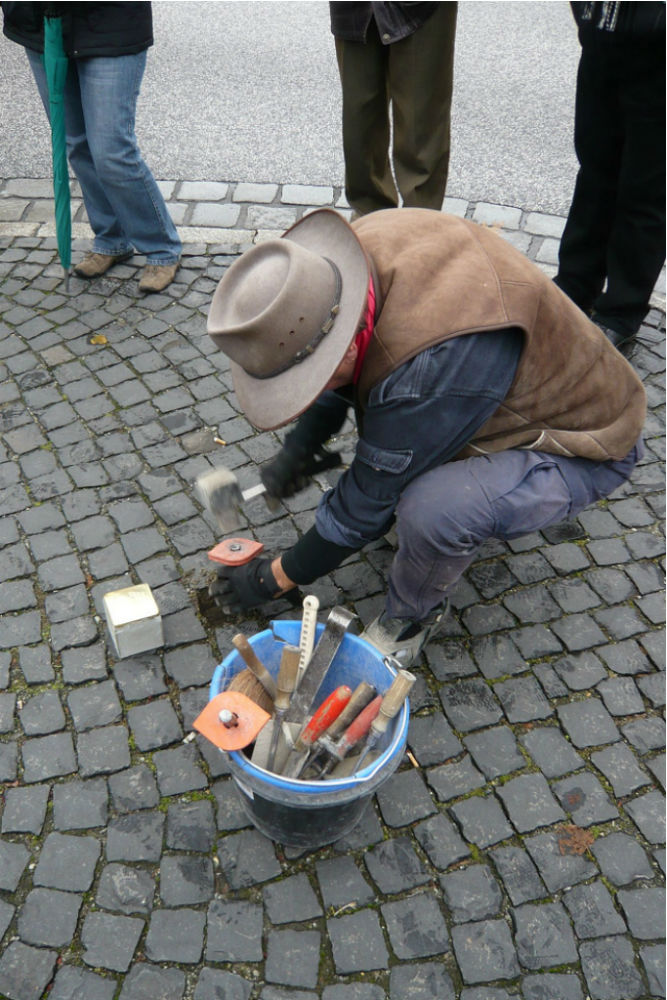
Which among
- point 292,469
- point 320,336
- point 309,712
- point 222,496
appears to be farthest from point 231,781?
point 320,336

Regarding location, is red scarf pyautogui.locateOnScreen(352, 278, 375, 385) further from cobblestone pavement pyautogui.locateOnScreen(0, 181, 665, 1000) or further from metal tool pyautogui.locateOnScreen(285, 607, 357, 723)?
cobblestone pavement pyautogui.locateOnScreen(0, 181, 665, 1000)

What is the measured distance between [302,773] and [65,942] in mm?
786

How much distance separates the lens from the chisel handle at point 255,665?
2.41 metres

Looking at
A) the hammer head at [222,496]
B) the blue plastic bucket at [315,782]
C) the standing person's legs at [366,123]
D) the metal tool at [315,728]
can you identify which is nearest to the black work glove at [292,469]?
the hammer head at [222,496]

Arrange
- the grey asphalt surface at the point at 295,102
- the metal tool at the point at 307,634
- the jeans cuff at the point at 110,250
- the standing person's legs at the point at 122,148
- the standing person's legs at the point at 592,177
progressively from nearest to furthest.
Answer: the metal tool at the point at 307,634 < the standing person's legs at the point at 592,177 < the standing person's legs at the point at 122,148 < the jeans cuff at the point at 110,250 < the grey asphalt surface at the point at 295,102

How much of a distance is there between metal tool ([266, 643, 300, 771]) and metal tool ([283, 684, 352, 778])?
60mm

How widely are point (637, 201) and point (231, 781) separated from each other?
2.94 m

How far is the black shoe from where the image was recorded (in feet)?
13.6

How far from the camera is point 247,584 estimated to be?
9.91 feet

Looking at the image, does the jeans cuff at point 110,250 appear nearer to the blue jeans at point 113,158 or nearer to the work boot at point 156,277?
the blue jeans at point 113,158

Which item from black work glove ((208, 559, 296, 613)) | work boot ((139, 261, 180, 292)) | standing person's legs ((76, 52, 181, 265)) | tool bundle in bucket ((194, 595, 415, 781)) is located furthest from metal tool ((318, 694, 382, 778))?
standing person's legs ((76, 52, 181, 265))

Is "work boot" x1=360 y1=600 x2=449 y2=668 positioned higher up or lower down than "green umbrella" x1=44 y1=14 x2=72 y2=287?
lower down

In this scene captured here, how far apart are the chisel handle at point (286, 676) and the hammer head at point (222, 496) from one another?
761 mm

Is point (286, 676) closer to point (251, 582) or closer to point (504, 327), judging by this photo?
point (251, 582)
